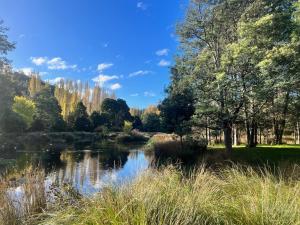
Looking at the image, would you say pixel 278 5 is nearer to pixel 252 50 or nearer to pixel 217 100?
pixel 252 50

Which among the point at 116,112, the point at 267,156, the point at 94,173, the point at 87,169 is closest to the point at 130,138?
the point at 116,112

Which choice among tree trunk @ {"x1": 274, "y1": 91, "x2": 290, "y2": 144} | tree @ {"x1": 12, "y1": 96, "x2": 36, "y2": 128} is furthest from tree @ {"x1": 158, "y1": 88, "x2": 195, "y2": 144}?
tree @ {"x1": 12, "y1": 96, "x2": 36, "y2": 128}

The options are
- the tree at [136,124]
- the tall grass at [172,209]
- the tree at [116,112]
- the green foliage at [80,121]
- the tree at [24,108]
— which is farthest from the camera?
the tree at [136,124]

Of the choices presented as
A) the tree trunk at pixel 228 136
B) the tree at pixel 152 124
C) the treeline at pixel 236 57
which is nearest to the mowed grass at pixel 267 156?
the tree trunk at pixel 228 136

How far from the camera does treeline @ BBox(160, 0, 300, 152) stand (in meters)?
11.0

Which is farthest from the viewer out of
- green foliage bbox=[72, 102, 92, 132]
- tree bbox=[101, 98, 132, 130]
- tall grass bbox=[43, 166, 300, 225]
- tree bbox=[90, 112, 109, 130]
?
tree bbox=[101, 98, 132, 130]

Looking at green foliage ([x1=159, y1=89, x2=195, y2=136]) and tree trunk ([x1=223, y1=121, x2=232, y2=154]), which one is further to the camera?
green foliage ([x1=159, y1=89, x2=195, y2=136])

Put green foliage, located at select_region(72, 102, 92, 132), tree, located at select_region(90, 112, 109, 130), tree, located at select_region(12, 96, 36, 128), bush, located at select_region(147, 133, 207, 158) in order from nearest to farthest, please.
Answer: bush, located at select_region(147, 133, 207, 158), tree, located at select_region(12, 96, 36, 128), green foliage, located at select_region(72, 102, 92, 132), tree, located at select_region(90, 112, 109, 130)

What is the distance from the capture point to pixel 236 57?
13.2 meters

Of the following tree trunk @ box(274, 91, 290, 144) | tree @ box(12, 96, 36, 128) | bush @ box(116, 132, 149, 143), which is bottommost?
bush @ box(116, 132, 149, 143)

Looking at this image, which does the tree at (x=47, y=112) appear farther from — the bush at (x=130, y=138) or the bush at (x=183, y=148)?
the bush at (x=183, y=148)

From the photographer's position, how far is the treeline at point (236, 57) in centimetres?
1099

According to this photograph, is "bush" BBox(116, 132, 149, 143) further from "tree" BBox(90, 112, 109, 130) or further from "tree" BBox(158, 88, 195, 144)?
"tree" BBox(158, 88, 195, 144)

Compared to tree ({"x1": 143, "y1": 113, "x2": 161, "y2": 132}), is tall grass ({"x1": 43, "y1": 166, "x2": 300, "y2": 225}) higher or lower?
lower
